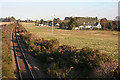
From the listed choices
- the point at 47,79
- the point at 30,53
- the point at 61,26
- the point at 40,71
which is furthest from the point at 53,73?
the point at 61,26

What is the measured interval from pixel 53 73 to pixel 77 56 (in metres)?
3.42

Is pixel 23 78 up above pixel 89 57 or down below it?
below

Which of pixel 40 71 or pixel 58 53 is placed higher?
pixel 58 53

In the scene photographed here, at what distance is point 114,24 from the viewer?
102 meters

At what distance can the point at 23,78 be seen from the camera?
12148 mm

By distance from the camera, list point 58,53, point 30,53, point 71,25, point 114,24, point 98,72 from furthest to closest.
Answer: point 114,24
point 71,25
point 30,53
point 58,53
point 98,72

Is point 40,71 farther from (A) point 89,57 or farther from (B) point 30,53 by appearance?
(B) point 30,53

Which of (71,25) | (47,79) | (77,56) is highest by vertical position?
(71,25)

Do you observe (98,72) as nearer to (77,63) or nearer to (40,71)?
(77,63)

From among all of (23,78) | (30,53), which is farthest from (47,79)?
(30,53)

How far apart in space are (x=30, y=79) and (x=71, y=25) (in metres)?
83.5

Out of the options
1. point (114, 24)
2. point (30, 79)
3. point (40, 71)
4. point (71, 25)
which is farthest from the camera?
point (114, 24)

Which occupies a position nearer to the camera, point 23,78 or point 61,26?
point 23,78

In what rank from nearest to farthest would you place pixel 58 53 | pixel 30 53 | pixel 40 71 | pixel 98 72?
pixel 98 72 → pixel 40 71 → pixel 58 53 → pixel 30 53
